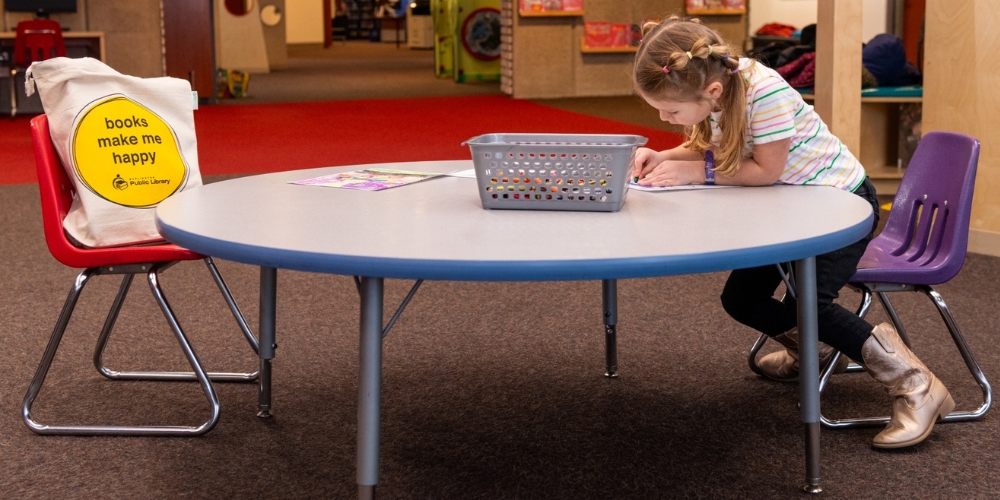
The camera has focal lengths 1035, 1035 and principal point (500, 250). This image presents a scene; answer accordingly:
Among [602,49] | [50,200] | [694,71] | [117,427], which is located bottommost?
[117,427]

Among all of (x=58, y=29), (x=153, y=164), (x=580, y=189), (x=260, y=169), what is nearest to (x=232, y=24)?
(x=58, y=29)

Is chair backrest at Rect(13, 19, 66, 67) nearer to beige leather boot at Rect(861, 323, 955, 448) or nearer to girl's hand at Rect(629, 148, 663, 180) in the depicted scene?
girl's hand at Rect(629, 148, 663, 180)

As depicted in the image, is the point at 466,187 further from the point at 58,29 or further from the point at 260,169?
the point at 58,29

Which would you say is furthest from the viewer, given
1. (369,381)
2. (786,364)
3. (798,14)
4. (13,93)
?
(798,14)

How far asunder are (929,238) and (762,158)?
0.57 meters

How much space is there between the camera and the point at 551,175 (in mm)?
1620

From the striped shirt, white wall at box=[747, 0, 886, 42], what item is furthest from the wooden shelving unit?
the striped shirt

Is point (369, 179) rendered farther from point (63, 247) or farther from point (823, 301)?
point (823, 301)

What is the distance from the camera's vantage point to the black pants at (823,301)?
6.62 ft

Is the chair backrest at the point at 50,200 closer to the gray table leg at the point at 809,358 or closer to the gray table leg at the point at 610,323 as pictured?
the gray table leg at the point at 610,323

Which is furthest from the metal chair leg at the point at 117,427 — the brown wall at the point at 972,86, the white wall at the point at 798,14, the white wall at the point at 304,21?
the white wall at the point at 304,21

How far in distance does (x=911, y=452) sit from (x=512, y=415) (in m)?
0.86

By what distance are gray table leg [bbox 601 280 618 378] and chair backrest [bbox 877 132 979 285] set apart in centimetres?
63

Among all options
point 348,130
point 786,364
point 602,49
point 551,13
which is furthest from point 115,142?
point 602,49
